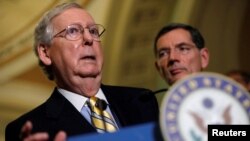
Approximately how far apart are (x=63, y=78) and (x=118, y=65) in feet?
2.72

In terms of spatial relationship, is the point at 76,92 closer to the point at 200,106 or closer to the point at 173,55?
the point at 173,55

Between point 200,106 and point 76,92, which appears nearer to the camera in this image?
point 200,106

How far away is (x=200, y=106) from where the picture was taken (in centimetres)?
80

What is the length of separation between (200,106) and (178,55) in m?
0.35

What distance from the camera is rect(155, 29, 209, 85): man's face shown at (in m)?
1.11

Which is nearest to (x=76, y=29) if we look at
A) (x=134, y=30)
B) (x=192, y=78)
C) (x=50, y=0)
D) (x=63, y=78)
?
(x=63, y=78)

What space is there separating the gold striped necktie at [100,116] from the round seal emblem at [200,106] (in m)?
0.23

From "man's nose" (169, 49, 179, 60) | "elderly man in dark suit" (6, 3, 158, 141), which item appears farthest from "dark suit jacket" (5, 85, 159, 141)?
"man's nose" (169, 49, 179, 60)

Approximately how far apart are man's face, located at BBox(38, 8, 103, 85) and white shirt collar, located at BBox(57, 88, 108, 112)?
28mm

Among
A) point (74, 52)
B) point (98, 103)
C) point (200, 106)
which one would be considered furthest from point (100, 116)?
point (200, 106)

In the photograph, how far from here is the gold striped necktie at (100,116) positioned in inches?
38.9

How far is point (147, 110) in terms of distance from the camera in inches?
43.7

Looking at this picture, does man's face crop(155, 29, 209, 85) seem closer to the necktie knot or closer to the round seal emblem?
the necktie knot

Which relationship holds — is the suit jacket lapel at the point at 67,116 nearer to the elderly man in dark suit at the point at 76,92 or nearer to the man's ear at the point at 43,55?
the elderly man in dark suit at the point at 76,92
